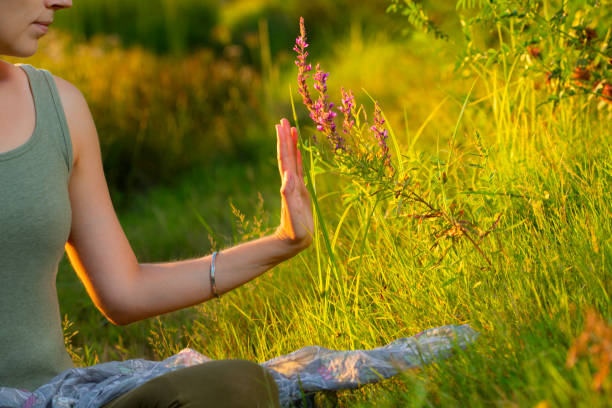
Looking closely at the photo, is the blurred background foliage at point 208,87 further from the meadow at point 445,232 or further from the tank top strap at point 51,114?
the tank top strap at point 51,114

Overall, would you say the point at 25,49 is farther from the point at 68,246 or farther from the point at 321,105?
the point at 321,105

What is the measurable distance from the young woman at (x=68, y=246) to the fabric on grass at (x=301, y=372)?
0.09m

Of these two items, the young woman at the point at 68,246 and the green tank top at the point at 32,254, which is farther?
the green tank top at the point at 32,254

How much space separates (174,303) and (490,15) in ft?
5.43

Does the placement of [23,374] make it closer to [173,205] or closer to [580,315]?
[580,315]

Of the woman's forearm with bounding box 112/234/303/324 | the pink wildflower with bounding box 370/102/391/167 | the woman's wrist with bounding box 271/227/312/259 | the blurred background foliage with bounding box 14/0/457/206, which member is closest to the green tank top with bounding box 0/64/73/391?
the woman's forearm with bounding box 112/234/303/324

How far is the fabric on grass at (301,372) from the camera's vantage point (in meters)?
1.75

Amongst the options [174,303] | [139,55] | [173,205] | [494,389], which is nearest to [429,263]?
[494,389]

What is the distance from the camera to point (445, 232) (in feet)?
7.04

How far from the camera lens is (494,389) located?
1.61 m

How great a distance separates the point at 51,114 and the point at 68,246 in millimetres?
401

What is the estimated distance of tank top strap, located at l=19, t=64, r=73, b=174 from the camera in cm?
192

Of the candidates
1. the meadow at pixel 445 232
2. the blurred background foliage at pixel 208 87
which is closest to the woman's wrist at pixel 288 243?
the meadow at pixel 445 232

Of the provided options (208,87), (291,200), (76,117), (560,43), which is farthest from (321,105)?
(208,87)
